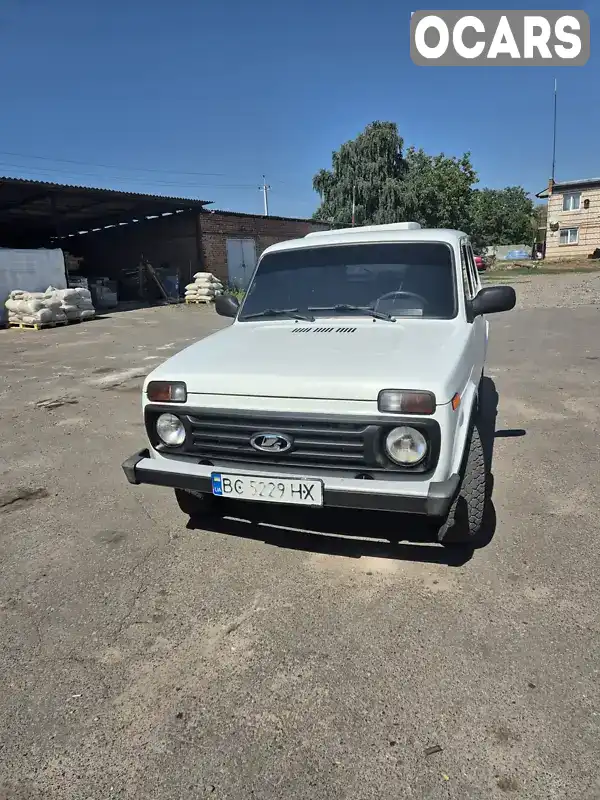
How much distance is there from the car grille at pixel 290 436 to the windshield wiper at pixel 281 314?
1180 millimetres

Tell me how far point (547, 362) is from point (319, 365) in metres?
6.75

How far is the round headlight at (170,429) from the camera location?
3078 mm

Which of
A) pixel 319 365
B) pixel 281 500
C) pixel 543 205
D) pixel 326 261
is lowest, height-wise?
pixel 281 500

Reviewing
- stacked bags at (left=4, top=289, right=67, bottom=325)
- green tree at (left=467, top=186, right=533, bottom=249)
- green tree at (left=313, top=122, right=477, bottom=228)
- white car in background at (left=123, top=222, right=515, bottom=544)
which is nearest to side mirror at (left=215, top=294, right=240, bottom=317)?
white car in background at (left=123, top=222, right=515, bottom=544)

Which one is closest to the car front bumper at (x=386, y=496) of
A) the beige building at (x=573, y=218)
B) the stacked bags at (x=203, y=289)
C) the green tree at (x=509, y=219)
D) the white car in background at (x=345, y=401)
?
the white car in background at (x=345, y=401)

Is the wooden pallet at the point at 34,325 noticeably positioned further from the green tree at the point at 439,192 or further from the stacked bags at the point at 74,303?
the green tree at the point at 439,192

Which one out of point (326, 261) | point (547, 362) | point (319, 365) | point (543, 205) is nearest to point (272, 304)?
point (326, 261)

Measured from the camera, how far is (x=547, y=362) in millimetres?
8445

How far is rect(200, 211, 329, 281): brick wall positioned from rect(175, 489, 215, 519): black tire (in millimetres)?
20176

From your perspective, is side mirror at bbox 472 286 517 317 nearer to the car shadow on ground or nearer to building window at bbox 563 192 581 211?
the car shadow on ground

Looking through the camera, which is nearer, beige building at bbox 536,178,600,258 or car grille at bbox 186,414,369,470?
car grille at bbox 186,414,369,470

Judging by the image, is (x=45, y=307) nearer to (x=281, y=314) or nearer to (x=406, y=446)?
(x=281, y=314)

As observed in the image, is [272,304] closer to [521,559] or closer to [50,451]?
[521,559]

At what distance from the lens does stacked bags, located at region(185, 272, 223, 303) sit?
2066cm
